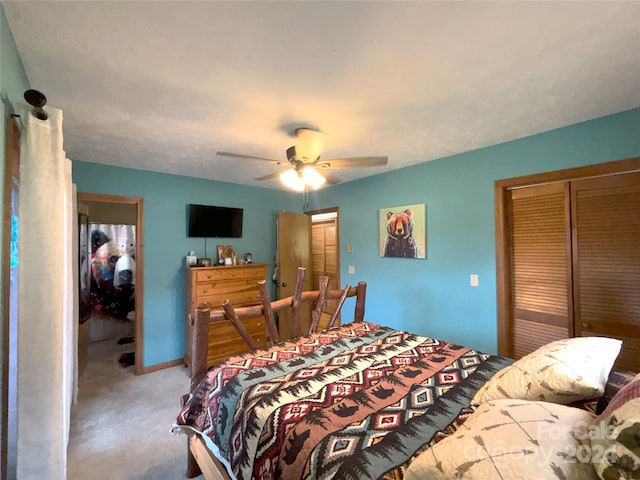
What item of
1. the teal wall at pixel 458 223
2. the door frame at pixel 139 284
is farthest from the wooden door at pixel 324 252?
the door frame at pixel 139 284

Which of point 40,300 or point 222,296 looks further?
point 222,296

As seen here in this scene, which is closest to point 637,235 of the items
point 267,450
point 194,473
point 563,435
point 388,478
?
point 563,435

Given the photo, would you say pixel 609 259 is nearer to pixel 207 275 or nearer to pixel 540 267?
pixel 540 267

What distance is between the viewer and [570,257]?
222 cm

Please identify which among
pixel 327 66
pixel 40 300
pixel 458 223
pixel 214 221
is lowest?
pixel 40 300

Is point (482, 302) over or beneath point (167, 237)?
beneath

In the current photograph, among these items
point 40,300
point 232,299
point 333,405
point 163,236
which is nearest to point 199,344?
point 40,300

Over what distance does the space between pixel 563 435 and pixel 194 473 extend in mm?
2035

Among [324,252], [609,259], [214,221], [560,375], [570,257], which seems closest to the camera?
[560,375]

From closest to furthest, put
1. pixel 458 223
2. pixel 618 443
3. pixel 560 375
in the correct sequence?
pixel 618 443, pixel 560 375, pixel 458 223

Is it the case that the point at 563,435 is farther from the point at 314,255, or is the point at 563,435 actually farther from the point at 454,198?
the point at 314,255

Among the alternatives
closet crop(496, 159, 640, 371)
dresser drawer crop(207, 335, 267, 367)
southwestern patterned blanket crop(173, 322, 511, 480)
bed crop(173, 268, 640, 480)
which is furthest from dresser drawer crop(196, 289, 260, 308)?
closet crop(496, 159, 640, 371)

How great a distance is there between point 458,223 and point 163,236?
3424 mm

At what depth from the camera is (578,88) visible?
1638 millimetres
